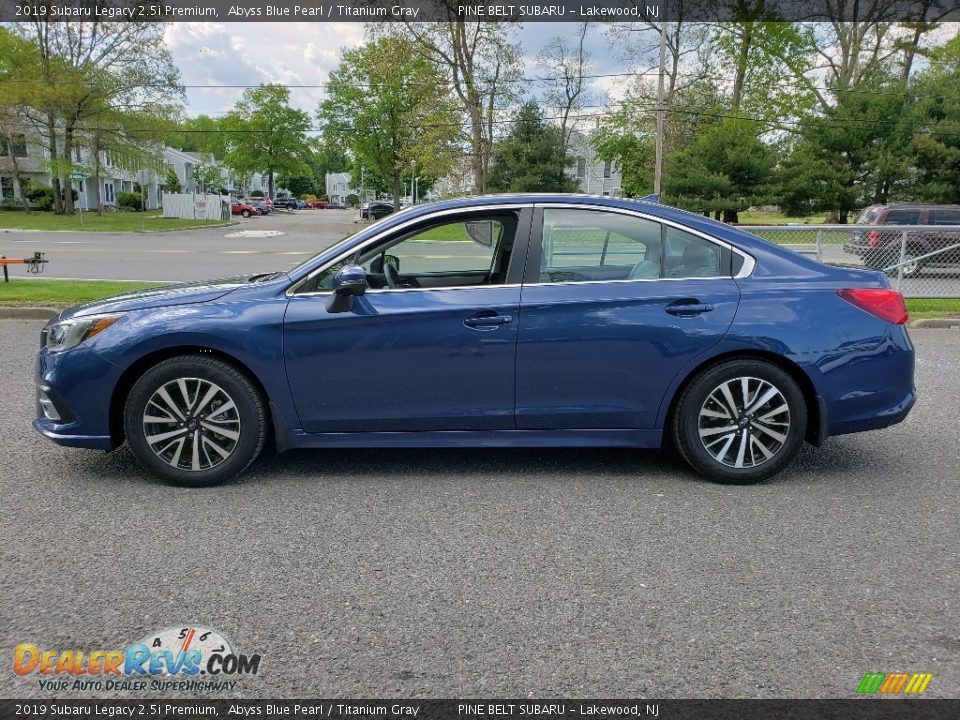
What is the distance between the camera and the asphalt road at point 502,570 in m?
2.64

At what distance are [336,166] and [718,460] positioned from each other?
147m

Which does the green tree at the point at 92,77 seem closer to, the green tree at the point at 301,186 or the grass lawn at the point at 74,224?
the grass lawn at the point at 74,224

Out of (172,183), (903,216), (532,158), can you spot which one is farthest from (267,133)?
(903,216)

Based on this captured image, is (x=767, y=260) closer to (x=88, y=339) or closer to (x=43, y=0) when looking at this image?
(x=88, y=339)

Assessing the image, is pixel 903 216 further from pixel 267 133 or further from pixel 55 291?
pixel 267 133

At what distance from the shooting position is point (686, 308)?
170 inches

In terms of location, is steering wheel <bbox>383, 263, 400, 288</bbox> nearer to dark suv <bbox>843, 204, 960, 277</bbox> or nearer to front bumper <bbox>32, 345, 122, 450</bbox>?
front bumper <bbox>32, 345, 122, 450</bbox>

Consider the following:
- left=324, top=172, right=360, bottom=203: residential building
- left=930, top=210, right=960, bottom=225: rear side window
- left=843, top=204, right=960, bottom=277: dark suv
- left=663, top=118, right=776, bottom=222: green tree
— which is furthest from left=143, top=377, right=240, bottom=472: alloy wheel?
left=324, top=172, right=360, bottom=203: residential building

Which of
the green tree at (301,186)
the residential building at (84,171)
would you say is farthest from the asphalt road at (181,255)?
the green tree at (301,186)

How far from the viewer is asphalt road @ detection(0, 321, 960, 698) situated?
8.68 feet

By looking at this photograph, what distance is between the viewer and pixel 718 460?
4.40m

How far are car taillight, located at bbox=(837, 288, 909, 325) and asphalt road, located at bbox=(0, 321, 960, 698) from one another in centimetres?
99

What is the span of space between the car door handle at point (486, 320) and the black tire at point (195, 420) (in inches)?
50.2

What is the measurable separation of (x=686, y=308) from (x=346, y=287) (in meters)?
1.91
